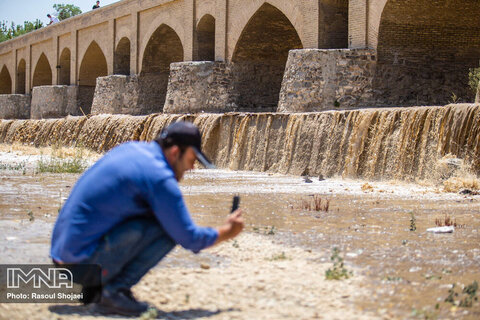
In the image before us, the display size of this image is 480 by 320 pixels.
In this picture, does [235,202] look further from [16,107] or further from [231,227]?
[16,107]

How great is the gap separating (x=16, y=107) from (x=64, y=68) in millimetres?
5451

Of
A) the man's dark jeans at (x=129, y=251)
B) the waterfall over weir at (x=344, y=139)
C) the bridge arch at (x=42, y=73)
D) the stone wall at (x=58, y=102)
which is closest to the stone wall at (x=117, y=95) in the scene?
the stone wall at (x=58, y=102)

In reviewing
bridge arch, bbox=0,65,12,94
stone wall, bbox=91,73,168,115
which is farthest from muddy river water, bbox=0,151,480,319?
bridge arch, bbox=0,65,12,94

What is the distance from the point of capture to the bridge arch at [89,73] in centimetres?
2968

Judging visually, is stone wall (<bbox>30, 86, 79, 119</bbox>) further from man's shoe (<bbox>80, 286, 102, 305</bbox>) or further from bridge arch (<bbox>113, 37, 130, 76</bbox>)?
man's shoe (<bbox>80, 286, 102, 305</bbox>)

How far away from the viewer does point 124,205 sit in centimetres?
298

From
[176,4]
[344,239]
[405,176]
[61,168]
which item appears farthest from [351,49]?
[344,239]

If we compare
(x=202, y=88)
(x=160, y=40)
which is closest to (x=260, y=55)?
(x=202, y=88)

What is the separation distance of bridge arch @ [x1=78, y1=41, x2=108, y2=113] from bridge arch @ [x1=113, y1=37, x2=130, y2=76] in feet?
9.73

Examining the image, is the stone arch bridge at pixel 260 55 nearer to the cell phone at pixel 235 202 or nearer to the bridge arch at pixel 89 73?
the bridge arch at pixel 89 73

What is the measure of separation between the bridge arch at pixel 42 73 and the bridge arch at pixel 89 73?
5.19 metres

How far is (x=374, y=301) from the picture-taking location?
134 inches

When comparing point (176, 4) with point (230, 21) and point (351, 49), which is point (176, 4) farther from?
point (351, 49)

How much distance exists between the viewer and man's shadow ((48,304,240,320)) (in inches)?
121
